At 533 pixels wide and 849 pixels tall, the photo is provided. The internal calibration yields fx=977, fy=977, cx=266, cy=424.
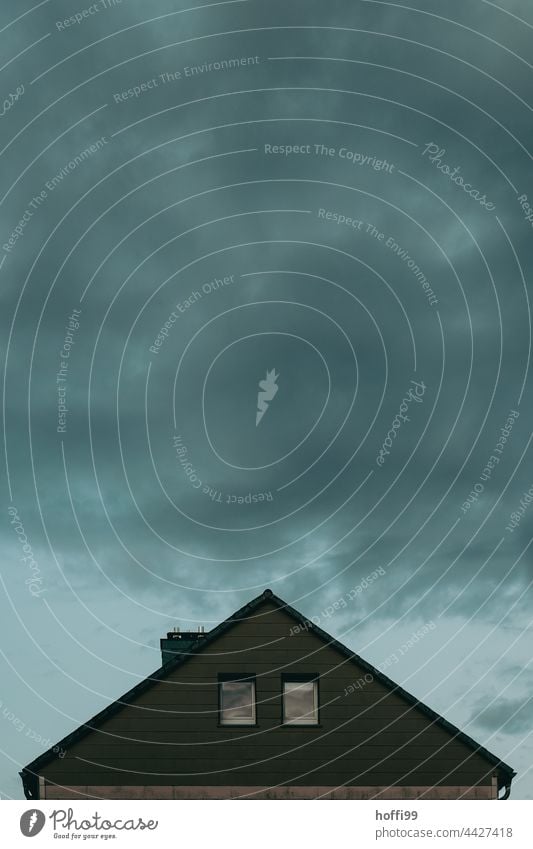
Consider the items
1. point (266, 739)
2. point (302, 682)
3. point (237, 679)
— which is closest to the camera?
point (266, 739)

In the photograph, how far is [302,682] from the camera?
97.7 ft

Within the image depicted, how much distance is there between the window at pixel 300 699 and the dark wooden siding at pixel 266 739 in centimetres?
26

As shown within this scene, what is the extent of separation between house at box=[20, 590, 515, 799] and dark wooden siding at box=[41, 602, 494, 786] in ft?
0.10

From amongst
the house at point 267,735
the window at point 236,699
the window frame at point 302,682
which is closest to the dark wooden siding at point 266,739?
the house at point 267,735

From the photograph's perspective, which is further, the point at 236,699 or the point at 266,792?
the point at 236,699

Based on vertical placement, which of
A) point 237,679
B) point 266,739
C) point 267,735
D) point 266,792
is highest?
point 237,679

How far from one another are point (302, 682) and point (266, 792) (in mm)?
3362

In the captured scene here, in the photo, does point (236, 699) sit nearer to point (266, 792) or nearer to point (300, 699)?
point (300, 699)

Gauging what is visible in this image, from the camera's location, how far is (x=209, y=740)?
28.6 metres

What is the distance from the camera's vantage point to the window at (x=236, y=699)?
95.6 feet

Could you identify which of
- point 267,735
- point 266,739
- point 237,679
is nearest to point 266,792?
point 266,739

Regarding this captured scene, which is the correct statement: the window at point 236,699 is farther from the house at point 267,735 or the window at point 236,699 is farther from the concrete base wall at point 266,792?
the concrete base wall at point 266,792

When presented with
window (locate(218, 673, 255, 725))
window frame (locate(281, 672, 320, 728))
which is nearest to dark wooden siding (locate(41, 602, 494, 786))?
window frame (locate(281, 672, 320, 728))
